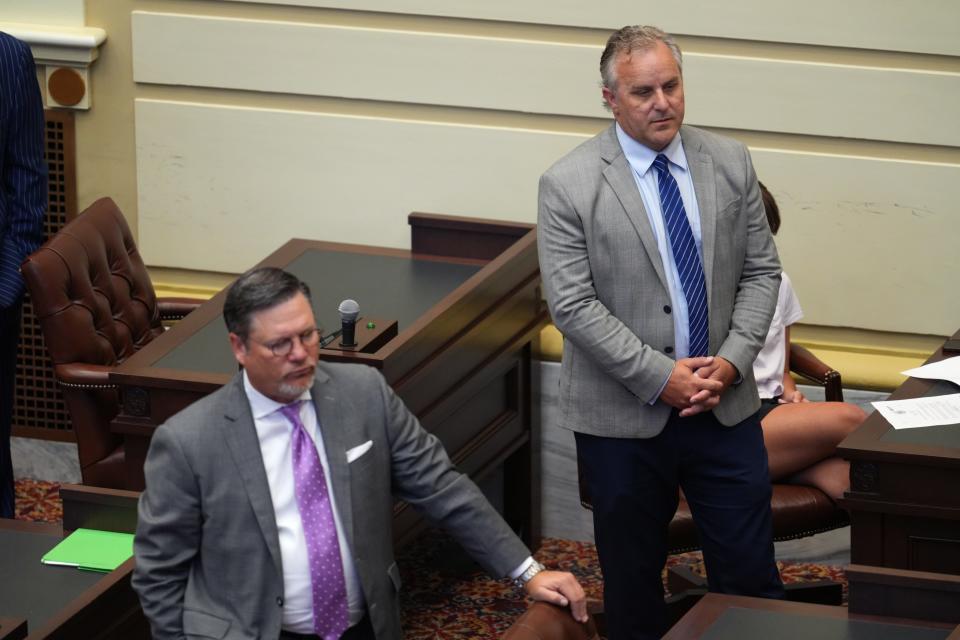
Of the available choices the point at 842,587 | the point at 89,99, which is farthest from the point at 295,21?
the point at 842,587

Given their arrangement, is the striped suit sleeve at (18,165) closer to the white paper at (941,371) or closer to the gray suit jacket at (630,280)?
the gray suit jacket at (630,280)

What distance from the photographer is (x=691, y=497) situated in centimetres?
423

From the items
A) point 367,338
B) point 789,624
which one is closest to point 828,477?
point 367,338

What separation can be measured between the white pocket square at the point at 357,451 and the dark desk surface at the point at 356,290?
1.51m

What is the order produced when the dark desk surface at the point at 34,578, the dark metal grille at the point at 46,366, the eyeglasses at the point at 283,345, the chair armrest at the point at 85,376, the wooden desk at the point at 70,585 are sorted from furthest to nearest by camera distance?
the dark metal grille at the point at 46,366
the chair armrest at the point at 85,376
the dark desk surface at the point at 34,578
the wooden desk at the point at 70,585
the eyeglasses at the point at 283,345

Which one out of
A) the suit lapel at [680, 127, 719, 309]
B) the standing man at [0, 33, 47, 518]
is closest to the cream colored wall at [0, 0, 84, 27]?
the standing man at [0, 33, 47, 518]

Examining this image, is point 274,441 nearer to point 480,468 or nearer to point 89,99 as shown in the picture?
point 480,468

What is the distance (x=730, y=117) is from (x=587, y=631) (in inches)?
113

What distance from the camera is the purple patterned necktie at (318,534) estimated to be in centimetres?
325

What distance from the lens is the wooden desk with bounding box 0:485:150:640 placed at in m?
3.53

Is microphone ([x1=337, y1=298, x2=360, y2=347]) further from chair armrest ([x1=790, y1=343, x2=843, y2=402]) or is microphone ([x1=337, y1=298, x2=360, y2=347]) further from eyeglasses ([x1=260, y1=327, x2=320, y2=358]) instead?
chair armrest ([x1=790, y1=343, x2=843, y2=402])

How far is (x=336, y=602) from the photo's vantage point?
3.28 metres

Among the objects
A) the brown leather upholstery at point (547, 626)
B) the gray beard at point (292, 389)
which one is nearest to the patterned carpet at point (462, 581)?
the brown leather upholstery at point (547, 626)

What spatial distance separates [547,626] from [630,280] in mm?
1169
